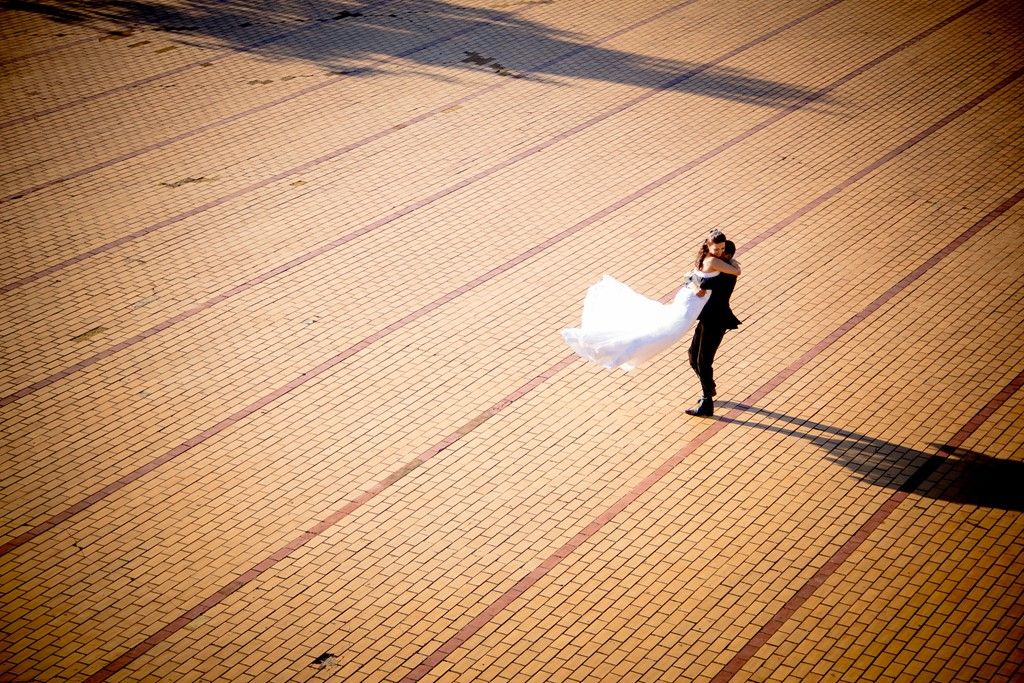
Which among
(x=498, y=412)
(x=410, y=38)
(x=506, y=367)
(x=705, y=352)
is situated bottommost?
(x=498, y=412)

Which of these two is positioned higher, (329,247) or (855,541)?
(329,247)

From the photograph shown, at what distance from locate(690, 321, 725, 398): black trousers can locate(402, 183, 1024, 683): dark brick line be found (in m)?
0.35

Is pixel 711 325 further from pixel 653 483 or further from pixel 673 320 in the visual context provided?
pixel 653 483

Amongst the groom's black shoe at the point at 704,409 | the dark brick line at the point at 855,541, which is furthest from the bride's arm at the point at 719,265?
the dark brick line at the point at 855,541

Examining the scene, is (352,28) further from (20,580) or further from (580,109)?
(20,580)

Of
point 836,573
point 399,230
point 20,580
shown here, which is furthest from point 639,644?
point 399,230

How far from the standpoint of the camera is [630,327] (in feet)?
22.5

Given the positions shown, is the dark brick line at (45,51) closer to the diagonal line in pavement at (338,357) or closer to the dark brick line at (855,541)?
the diagonal line in pavement at (338,357)

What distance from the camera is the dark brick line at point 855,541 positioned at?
5.29 meters

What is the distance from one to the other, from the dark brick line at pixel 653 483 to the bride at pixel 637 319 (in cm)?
81

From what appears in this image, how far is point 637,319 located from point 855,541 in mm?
2236

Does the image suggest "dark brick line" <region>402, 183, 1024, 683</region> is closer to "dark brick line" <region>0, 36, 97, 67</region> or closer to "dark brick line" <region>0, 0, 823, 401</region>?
"dark brick line" <region>0, 0, 823, 401</region>

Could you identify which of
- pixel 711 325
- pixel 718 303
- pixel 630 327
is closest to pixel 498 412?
pixel 630 327

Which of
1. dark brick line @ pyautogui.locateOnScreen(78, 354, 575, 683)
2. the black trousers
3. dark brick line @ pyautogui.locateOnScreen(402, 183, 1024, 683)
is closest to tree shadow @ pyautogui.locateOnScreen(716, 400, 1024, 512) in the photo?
dark brick line @ pyautogui.locateOnScreen(402, 183, 1024, 683)
